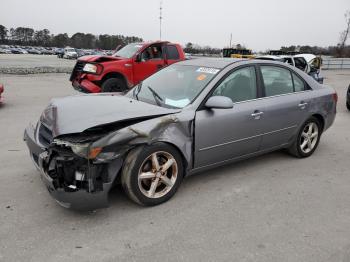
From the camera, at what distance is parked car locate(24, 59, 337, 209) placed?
3004 millimetres

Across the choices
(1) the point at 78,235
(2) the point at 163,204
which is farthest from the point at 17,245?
(2) the point at 163,204

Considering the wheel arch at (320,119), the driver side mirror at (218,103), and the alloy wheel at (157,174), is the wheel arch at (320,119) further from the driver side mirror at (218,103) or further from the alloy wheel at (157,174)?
the alloy wheel at (157,174)

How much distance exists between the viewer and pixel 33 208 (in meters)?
3.31

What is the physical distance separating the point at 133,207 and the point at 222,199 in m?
0.99

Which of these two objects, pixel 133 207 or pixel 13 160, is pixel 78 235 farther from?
pixel 13 160

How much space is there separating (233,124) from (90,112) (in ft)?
5.38

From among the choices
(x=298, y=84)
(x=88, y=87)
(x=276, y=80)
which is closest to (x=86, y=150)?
(x=276, y=80)

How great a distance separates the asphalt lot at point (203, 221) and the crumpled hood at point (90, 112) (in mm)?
849

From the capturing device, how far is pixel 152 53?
10.3m

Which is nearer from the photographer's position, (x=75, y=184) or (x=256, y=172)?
(x=75, y=184)

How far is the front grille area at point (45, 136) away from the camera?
3391 millimetres

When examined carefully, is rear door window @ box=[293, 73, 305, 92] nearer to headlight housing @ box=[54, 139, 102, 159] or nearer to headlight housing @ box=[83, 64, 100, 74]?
headlight housing @ box=[54, 139, 102, 159]

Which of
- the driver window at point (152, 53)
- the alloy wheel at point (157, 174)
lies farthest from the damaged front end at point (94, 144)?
the driver window at point (152, 53)

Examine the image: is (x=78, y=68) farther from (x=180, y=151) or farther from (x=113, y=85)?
(x=180, y=151)
